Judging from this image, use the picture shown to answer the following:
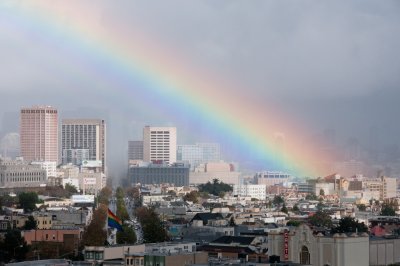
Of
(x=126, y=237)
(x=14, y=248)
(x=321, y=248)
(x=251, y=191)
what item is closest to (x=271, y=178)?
(x=251, y=191)

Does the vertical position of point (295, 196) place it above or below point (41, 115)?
below

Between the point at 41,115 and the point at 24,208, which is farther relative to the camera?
the point at 41,115

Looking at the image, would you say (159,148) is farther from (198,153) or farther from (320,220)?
(320,220)

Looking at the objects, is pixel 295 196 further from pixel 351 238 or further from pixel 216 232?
pixel 351 238

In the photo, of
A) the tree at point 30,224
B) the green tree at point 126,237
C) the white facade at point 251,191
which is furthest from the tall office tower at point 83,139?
the green tree at point 126,237

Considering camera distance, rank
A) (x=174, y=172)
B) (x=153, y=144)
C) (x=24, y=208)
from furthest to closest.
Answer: (x=153, y=144) < (x=174, y=172) < (x=24, y=208)

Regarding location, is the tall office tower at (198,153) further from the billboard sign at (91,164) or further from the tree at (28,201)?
the tree at (28,201)

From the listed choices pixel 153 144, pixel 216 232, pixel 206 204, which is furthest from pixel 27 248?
pixel 153 144
